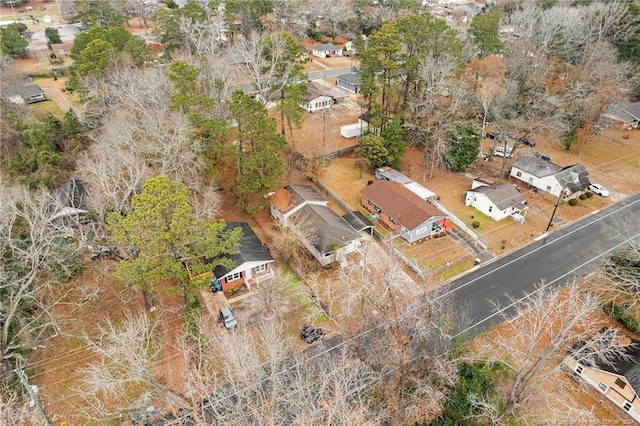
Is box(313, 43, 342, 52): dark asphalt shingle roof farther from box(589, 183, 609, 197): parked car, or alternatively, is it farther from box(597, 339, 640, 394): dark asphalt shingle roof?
box(597, 339, 640, 394): dark asphalt shingle roof

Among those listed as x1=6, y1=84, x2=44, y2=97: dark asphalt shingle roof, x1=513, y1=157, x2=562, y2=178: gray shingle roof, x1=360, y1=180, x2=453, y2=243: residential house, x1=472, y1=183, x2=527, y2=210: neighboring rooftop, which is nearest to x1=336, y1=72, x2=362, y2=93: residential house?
x1=513, y1=157, x2=562, y2=178: gray shingle roof

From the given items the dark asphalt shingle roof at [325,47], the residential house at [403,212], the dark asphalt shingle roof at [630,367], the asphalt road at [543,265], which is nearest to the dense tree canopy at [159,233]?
the asphalt road at [543,265]

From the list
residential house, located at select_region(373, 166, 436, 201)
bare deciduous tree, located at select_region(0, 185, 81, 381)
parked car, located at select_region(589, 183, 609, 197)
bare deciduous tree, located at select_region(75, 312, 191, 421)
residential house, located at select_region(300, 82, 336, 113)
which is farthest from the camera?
residential house, located at select_region(300, 82, 336, 113)

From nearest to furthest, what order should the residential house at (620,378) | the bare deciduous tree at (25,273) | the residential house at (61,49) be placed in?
the residential house at (620,378)
the bare deciduous tree at (25,273)
the residential house at (61,49)

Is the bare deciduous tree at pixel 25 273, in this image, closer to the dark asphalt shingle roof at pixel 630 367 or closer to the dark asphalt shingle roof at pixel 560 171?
the dark asphalt shingle roof at pixel 630 367

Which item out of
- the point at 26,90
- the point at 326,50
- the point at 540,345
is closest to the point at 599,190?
the point at 540,345

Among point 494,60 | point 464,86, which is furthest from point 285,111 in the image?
point 494,60
